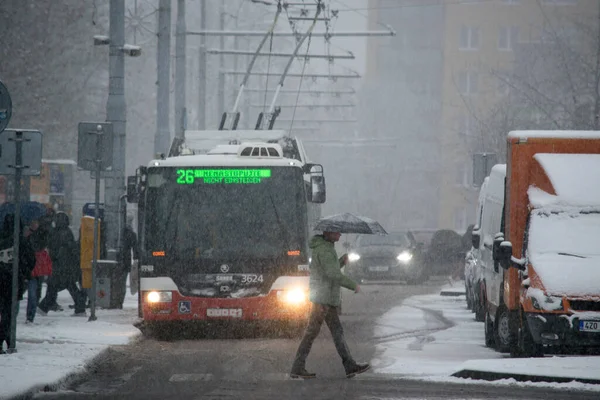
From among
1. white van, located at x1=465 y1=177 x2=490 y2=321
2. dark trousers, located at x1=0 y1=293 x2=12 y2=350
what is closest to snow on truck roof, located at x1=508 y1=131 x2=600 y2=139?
white van, located at x1=465 y1=177 x2=490 y2=321

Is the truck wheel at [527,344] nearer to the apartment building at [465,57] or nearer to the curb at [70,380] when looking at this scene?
the curb at [70,380]

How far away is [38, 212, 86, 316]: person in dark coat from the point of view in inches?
973

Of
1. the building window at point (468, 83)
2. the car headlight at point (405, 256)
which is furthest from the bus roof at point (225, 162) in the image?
the building window at point (468, 83)

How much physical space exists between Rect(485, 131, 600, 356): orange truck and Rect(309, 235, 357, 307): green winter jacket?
2628 millimetres

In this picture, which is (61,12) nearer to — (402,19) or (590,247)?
(590,247)

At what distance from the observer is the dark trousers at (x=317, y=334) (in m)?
15.2

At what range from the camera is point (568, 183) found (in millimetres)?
17734

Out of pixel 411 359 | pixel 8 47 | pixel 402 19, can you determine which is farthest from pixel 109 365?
pixel 402 19

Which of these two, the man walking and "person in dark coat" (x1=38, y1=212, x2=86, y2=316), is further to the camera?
"person in dark coat" (x1=38, y1=212, x2=86, y2=316)

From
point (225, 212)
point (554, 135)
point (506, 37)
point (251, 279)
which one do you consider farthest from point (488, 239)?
point (506, 37)

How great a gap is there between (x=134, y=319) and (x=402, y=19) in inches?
3916

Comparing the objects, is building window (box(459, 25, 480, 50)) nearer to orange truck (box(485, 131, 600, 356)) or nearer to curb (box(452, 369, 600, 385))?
orange truck (box(485, 131, 600, 356))

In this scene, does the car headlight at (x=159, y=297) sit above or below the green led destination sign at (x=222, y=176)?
below

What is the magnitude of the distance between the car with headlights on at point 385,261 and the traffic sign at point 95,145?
18767 millimetres
